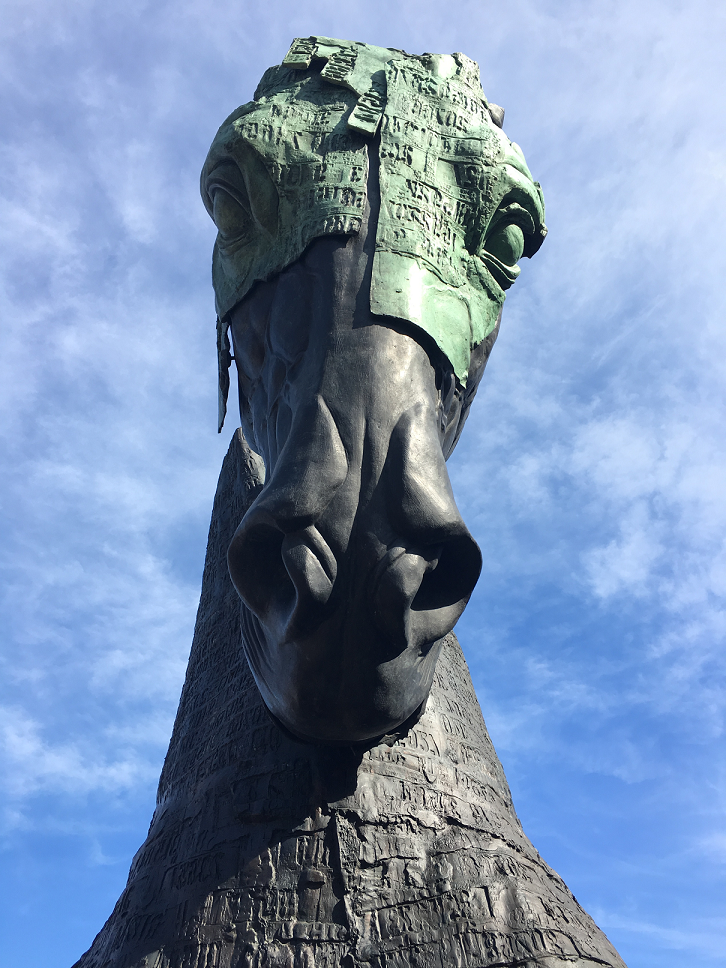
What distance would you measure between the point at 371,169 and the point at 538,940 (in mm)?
2126

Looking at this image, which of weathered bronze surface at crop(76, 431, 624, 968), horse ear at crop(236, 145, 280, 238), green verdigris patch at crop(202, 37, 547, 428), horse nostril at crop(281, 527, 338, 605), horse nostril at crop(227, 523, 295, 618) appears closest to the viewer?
horse nostril at crop(281, 527, 338, 605)

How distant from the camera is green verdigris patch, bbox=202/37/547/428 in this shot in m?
2.55

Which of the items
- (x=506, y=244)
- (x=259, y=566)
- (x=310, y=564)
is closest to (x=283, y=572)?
(x=259, y=566)

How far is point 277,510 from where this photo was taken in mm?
1936

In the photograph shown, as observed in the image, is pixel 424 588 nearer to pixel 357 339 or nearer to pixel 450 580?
pixel 450 580

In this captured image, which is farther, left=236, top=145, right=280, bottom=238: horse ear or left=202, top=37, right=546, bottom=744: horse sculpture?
left=236, top=145, right=280, bottom=238: horse ear

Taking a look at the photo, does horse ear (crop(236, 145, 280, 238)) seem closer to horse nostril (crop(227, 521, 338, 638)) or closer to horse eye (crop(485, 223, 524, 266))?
horse eye (crop(485, 223, 524, 266))

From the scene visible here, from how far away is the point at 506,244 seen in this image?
2893mm

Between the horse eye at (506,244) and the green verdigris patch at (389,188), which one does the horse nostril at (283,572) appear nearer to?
the green verdigris patch at (389,188)

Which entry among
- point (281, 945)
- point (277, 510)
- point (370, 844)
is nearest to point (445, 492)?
point (277, 510)

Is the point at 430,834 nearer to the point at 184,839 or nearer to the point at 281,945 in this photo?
the point at 281,945

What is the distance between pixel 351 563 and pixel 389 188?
47.7 inches

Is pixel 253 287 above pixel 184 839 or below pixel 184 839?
above

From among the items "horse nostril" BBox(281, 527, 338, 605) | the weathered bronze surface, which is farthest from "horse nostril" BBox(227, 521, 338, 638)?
the weathered bronze surface
